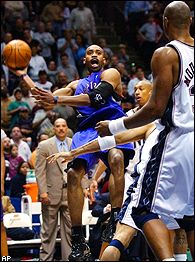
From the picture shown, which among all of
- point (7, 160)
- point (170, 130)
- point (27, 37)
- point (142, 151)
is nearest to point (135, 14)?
point (27, 37)

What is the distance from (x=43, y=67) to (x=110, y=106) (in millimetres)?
8756

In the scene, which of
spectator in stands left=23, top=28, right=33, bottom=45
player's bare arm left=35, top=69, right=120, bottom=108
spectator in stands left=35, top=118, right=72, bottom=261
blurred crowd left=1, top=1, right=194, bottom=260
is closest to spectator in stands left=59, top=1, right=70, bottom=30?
blurred crowd left=1, top=1, right=194, bottom=260

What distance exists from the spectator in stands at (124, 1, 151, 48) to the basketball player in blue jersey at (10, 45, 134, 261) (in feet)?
40.4

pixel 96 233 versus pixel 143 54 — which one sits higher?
pixel 143 54

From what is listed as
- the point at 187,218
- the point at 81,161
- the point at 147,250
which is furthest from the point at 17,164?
the point at 187,218

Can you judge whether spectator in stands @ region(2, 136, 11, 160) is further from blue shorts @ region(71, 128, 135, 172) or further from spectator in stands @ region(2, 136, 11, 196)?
blue shorts @ region(71, 128, 135, 172)

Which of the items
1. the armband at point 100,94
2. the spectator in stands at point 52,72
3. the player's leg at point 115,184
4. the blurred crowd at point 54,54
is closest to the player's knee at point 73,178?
the player's leg at point 115,184

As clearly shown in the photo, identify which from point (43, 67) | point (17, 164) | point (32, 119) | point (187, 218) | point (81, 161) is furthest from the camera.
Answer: point (43, 67)

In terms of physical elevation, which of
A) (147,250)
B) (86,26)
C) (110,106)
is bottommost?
(147,250)

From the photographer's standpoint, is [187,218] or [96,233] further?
[96,233]

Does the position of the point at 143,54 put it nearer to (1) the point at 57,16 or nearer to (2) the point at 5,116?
(1) the point at 57,16

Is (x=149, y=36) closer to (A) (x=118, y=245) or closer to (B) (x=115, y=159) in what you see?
(B) (x=115, y=159)

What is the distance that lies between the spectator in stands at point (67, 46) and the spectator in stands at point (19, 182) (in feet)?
16.9

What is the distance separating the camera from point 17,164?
13.2 metres
